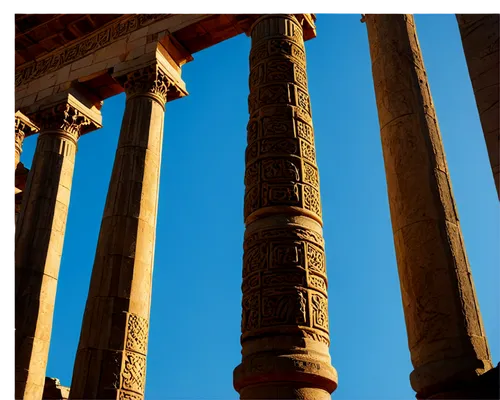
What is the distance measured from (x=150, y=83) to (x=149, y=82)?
0.21 feet

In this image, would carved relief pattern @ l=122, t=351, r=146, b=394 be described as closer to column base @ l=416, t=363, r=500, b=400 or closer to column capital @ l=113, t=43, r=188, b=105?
column base @ l=416, t=363, r=500, b=400

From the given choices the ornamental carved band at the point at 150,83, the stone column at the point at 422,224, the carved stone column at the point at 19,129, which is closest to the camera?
Result: the stone column at the point at 422,224

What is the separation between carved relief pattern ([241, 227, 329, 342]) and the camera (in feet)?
31.6

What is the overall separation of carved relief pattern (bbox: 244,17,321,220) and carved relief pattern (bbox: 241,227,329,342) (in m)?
0.79

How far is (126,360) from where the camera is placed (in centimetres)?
1296

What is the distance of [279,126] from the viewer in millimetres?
12156

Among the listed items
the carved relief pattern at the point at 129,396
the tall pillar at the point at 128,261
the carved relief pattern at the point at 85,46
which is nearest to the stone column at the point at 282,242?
the carved relief pattern at the point at 129,396

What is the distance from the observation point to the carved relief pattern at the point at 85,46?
65.5ft

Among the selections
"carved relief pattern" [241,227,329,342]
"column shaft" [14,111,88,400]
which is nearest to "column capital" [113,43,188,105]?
"column shaft" [14,111,88,400]

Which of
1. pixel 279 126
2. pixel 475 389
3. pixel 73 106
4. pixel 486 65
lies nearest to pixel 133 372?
pixel 279 126

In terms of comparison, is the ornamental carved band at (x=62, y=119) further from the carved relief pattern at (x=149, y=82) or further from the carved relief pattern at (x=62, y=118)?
the carved relief pattern at (x=149, y=82)

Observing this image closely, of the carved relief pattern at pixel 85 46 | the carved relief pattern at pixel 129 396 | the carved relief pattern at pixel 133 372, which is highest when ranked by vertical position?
the carved relief pattern at pixel 85 46

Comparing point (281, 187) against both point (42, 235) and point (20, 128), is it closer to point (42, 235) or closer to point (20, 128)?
point (42, 235)

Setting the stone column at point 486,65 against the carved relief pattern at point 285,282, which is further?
the carved relief pattern at point 285,282
